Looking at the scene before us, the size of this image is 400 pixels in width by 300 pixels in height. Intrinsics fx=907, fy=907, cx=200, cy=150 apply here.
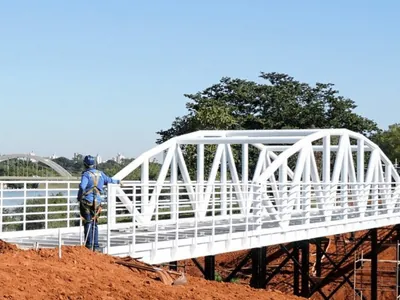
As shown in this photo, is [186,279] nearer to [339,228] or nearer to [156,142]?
[339,228]

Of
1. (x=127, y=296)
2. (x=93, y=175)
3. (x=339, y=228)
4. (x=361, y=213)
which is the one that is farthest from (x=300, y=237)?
(x=127, y=296)

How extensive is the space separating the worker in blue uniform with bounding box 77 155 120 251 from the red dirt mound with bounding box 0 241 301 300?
1.30 meters

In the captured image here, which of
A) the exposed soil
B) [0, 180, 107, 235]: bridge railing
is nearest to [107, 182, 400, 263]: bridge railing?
[0, 180, 107, 235]: bridge railing

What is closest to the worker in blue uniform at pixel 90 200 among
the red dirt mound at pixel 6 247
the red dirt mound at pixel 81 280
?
the red dirt mound at pixel 81 280

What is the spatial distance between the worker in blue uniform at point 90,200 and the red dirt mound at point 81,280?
51.2 inches

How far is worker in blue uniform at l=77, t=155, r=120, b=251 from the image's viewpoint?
15016 mm

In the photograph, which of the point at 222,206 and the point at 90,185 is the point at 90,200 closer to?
the point at 90,185

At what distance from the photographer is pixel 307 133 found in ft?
88.9

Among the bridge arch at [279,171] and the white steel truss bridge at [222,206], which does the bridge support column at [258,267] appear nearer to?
the white steel truss bridge at [222,206]

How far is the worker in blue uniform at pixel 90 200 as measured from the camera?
591 inches

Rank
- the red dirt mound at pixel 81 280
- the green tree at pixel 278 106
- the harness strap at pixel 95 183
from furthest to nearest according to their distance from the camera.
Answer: the green tree at pixel 278 106
the harness strap at pixel 95 183
the red dirt mound at pixel 81 280

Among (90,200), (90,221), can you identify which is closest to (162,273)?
(90,221)

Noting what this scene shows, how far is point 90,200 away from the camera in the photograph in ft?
49.8

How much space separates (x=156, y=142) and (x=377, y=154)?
26.7m
